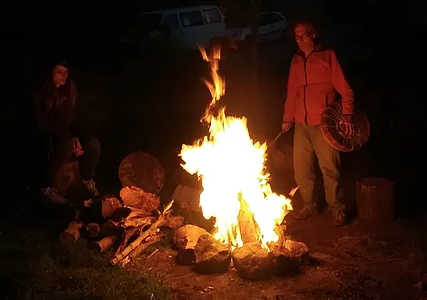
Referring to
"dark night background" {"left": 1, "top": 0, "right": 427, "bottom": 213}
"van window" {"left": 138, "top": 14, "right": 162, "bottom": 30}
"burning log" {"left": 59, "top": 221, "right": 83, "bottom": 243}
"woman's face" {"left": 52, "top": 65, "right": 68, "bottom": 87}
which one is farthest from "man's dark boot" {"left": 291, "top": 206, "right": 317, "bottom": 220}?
"van window" {"left": 138, "top": 14, "right": 162, "bottom": 30}

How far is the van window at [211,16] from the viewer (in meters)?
22.0

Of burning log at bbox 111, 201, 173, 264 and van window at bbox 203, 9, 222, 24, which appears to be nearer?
burning log at bbox 111, 201, 173, 264

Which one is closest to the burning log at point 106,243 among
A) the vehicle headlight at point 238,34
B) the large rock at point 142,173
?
the large rock at point 142,173

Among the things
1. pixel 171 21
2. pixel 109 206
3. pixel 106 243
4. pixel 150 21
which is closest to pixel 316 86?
pixel 109 206

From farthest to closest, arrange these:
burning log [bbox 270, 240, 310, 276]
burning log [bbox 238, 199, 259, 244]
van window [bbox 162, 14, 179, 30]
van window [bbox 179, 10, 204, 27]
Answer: van window [bbox 179, 10, 204, 27] < van window [bbox 162, 14, 179, 30] < burning log [bbox 238, 199, 259, 244] < burning log [bbox 270, 240, 310, 276]

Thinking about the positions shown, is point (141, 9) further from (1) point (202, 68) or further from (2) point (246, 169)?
(2) point (246, 169)

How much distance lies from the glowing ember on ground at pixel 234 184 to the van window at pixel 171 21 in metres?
14.1

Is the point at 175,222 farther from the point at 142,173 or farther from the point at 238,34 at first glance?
the point at 238,34

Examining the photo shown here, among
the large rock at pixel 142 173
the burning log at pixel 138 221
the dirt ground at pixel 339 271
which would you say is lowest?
the dirt ground at pixel 339 271

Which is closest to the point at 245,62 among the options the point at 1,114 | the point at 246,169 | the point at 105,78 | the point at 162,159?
the point at 105,78

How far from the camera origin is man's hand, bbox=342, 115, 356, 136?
23.1 ft

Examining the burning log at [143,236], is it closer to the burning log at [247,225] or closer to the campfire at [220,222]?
the campfire at [220,222]

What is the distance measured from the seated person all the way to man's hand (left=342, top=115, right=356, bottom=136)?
3.38 metres

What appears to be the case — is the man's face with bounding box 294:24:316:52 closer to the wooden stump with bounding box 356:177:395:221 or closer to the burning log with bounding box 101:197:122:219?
the wooden stump with bounding box 356:177:395:221
